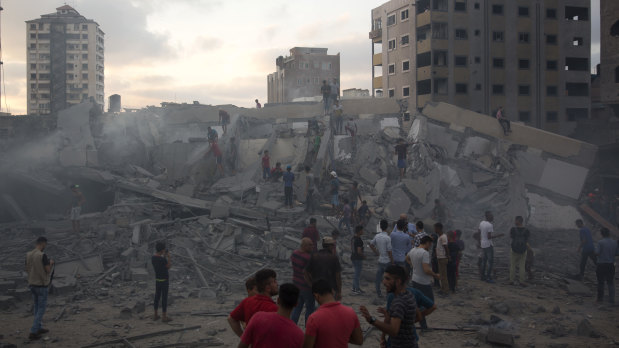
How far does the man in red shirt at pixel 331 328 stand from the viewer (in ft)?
11.0

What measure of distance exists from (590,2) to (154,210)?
46157 millimetres

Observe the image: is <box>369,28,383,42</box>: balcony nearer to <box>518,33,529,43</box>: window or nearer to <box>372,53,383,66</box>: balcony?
<box>372,53,383,66</box>: balcony

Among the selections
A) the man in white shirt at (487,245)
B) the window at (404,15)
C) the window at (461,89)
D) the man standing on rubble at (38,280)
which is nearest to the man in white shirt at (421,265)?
the man in white shirt at (487,245)

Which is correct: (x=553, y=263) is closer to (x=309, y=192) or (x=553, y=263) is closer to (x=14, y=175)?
(x=309, y=192)

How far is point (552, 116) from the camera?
136 ft

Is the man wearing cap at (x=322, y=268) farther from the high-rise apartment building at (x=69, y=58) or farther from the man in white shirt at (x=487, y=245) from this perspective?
the high-rise apartment building at (x=69, y=58)

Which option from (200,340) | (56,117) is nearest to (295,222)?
(200,340)

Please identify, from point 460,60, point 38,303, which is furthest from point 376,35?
point 38,303

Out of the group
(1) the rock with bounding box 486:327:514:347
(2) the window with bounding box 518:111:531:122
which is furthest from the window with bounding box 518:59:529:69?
(1) the rock with bounding box 486:327:514:347

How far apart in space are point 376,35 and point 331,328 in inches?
1876

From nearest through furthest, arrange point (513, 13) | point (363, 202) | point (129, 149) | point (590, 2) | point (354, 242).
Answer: point (354, 242) < point (363, 202) < point (129, 149) < point (513, 13) < point (590, 2)

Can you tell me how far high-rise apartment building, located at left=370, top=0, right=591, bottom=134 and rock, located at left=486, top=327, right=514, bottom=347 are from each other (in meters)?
35.7

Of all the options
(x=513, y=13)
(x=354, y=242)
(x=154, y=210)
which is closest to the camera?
(x=354, y=242)

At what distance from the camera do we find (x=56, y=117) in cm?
2311
